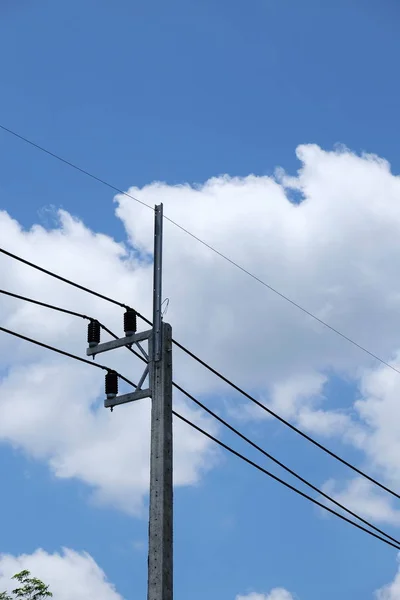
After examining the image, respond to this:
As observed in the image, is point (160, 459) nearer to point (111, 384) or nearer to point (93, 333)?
point (111, 384)

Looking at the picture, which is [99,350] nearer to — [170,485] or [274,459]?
[170,485]

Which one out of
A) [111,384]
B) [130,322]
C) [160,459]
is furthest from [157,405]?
[130,322]

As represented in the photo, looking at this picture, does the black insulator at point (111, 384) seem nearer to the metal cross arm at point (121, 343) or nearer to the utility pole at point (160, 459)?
the metal cross arm at point (121, 343)

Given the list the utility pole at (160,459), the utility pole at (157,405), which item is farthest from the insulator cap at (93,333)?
the utility pole at (160,459)

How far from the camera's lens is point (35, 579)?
5081cm

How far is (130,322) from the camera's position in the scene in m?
16.5

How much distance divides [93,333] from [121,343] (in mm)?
687

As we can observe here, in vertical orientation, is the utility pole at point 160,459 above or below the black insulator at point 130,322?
below

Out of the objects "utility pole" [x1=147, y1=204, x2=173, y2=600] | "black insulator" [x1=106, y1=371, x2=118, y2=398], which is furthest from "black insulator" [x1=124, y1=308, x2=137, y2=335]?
"black insulator" [x1=106, y1=371, x2=118, y2=398]

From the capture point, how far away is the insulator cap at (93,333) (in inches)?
659

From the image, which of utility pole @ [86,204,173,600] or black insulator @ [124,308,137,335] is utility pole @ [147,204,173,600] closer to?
utility pole @ [86,204,173,600]

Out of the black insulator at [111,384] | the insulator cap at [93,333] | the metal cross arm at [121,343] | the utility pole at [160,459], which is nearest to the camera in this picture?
the utility pole at [160,459]

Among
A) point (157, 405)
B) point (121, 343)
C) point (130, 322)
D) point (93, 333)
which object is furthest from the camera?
point (93, 333)

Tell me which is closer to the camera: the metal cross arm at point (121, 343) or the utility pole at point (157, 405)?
the utility pole at point (157, 405)
